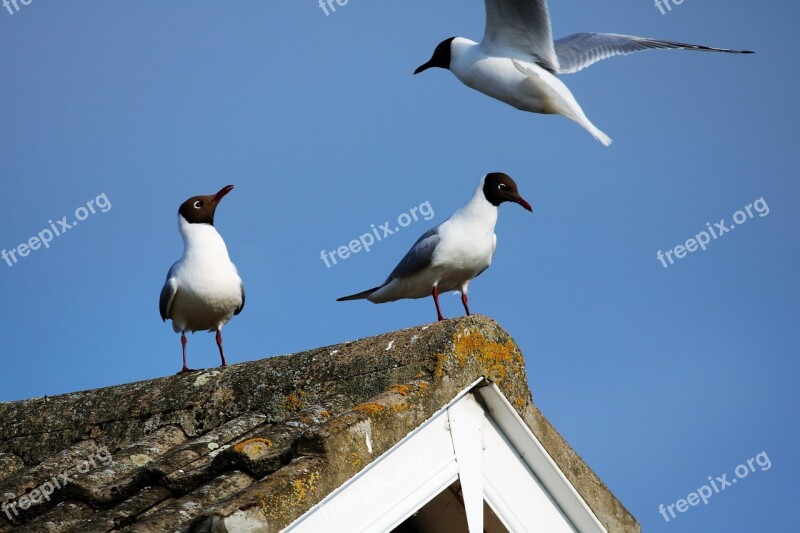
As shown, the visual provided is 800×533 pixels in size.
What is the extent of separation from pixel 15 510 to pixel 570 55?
6354 mm

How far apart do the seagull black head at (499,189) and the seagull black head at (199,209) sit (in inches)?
72.9

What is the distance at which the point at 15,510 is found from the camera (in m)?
4.08

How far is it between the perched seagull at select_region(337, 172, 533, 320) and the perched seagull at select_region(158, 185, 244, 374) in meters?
1.23

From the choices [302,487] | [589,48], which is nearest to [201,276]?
[589,48]

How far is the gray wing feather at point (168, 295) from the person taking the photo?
24.9ft

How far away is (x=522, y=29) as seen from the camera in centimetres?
843

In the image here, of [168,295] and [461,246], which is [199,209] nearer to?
[168,295]

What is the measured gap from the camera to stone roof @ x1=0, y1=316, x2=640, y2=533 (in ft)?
10.5

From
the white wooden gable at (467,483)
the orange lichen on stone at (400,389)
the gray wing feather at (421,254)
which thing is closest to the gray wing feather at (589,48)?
the gray wing feather at (421,254)

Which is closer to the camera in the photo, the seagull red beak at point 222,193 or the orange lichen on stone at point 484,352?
the orange lichen on stone at point 484,352

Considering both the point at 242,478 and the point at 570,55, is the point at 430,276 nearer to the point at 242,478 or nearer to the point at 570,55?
the point at 570,55

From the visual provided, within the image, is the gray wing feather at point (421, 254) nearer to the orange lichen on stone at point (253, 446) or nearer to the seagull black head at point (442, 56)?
the seagull black head at point (442, 56)

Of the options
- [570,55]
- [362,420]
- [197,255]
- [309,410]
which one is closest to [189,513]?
[362,420]

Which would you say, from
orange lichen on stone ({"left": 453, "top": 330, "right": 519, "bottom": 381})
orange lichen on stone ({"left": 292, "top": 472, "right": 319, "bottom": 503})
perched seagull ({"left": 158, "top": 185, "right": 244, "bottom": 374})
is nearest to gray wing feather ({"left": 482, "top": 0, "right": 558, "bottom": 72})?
perched seagull ({"left": 158, "top": 185, "right": 244, "bottom": 374})
